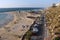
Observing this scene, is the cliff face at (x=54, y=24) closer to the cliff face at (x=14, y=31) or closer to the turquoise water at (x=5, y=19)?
the cliff face at (x=14, y=31)

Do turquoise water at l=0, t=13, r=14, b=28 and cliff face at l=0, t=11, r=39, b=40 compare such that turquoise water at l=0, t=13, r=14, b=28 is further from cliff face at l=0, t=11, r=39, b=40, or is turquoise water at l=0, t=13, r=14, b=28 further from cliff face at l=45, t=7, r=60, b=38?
cliff face at l=45, t=7, r=60, b=38

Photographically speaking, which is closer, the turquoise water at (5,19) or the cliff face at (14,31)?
the cliff face at (14,31)

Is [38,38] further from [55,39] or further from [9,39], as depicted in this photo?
[9,39]

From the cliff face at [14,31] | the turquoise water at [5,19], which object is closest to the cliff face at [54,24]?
the cliff face at [14,31]

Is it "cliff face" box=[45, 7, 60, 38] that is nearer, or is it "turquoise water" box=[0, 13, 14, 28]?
"cliff face" box=[45, 7, 60, 38]

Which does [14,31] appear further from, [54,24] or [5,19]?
[5,19]

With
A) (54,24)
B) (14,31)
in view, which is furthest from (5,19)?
(54,24)

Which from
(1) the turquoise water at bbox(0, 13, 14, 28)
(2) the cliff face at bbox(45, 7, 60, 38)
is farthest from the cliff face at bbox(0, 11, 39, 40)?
(1) the turquoise water at bbox(0, 13, 14, 28)

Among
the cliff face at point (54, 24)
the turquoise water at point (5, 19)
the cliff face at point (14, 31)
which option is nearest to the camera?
the cliff face at point (54, 24)

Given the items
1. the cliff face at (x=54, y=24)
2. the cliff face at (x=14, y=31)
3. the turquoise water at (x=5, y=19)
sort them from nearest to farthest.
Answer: the cliff face at (x=54, y=24) < the cliff face at (x=14, y=31) < the turquoise water at (x=5, y=19)

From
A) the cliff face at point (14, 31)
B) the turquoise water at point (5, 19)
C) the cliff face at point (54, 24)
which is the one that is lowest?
the turquoise water at point (5, 19)

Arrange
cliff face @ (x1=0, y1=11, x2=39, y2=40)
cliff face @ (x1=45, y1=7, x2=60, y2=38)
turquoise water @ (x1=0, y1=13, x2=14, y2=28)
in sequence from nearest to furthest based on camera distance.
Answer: cliff face @ (x1=45, y1=7, x2=60, y2=38)
cliff face @ (x1=0, y1=11, x2=39, y2=40)
turquoise water @ (x1=0, y1=13, x2=14, y2=28)
